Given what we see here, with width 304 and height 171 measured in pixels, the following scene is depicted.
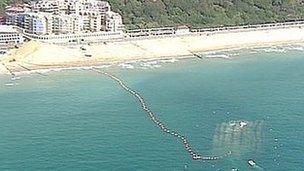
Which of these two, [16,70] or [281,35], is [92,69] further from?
[281,35]

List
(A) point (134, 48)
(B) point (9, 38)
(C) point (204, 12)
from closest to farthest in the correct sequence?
1. (B) point (9, 38)
2. (A) point (134, 48)
3. (C) point (204, 12)

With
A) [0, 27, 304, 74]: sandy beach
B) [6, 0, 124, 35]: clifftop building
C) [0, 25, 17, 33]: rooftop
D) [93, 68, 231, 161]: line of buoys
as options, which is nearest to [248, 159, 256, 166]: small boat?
[93, 68, 231, 161]: line of buoys

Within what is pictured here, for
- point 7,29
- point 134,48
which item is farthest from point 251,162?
point 7,29

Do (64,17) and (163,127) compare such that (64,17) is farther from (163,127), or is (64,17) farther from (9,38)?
(163,127)

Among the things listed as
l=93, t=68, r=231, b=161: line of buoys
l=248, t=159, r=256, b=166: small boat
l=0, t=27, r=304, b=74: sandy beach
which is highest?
l=0, t=27, r=304, b=74: sandy beach

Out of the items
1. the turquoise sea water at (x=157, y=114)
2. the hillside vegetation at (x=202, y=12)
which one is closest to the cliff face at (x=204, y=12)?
the hillside vegetation at (x=202, y=12)

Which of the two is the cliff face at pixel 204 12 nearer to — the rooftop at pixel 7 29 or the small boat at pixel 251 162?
the rooftop at pixel 7 29

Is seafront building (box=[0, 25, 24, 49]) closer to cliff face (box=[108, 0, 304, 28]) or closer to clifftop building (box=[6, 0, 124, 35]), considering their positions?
clifftop building (box=[6, 0, 124, 35])
